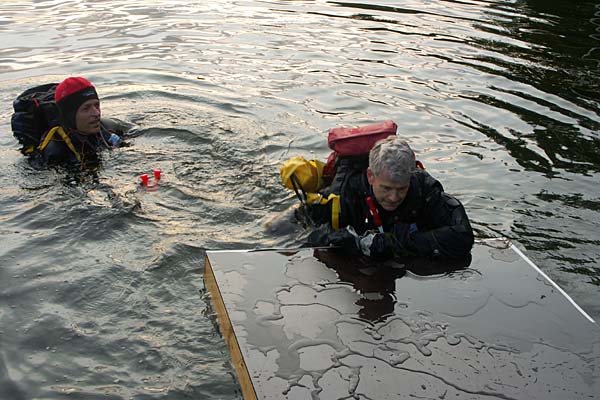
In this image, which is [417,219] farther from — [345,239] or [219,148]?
[219,148]

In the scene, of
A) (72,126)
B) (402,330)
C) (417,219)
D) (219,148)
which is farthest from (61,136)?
(402,330)

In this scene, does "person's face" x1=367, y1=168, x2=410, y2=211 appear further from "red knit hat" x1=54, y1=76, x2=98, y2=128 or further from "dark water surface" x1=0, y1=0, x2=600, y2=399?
"red knit hat" x1=54, y1=76, x2=98, y2=128

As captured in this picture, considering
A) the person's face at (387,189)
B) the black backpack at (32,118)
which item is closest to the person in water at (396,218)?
the person's face at (387,189)

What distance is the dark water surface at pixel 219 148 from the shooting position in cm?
461

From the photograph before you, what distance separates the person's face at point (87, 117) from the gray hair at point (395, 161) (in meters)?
3.62

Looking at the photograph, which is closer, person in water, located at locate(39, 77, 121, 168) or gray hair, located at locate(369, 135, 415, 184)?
gray hair, located at locate(369, 135, 415, 184)

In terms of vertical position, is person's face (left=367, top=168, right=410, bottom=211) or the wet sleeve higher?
person's face (left=367, top=168, right=410, bottom=211)

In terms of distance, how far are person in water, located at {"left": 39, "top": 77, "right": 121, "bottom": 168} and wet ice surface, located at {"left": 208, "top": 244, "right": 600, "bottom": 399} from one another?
293cm

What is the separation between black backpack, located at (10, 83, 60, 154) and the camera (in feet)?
23.4

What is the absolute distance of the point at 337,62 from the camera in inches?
452

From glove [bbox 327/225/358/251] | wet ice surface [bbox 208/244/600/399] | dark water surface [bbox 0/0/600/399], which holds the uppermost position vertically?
glove [bbox 327/225/358/251]

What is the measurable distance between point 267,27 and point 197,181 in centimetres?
738

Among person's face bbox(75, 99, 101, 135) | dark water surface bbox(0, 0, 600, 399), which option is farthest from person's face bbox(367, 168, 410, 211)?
person's face bbox(75, 99, 101, 135)

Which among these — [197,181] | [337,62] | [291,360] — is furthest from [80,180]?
[337,62]
